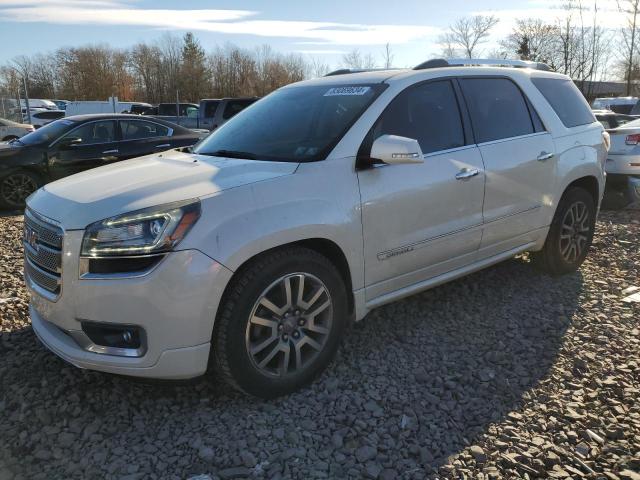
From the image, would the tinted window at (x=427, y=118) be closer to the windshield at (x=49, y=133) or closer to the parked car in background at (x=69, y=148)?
the parked car in background at (x=69, y=148)

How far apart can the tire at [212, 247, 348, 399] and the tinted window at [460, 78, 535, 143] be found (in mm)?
1734

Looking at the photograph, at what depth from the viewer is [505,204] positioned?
4.12 m

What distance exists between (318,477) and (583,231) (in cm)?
372

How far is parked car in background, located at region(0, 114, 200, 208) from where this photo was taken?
8.99 metres

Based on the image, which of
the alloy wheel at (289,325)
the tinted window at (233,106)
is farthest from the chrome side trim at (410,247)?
the tinted window at (233,106)

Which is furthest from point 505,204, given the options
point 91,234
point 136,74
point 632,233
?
point 136,74

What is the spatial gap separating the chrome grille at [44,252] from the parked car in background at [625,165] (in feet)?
27.1

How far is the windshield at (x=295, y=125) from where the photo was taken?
3373 millimetres

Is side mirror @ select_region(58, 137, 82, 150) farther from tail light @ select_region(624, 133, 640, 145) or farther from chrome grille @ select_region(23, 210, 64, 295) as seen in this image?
tail light @ select_region(624, 133, 640, 145)

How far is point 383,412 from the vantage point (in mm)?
2959

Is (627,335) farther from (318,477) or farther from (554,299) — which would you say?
(318,477)

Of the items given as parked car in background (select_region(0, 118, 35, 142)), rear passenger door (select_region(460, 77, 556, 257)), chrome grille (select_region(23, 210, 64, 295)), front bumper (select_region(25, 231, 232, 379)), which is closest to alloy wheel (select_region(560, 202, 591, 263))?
rear passenger door (select_region(460, 77, 556, 257))

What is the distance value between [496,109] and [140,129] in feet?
24.5

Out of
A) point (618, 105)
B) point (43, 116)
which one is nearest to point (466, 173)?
point (618, 105)
